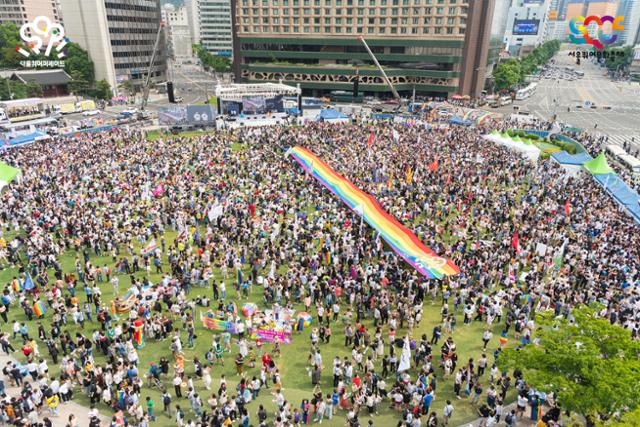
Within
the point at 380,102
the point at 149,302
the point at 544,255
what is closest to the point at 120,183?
the point at 149,302

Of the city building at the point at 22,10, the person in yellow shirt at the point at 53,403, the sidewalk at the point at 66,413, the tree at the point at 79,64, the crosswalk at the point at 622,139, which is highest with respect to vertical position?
the city building at the point at 22,10

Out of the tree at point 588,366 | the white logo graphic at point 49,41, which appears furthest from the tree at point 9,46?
the tree at point 588,366

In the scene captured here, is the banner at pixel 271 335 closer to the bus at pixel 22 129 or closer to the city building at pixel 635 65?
the bus at pixel 22 129

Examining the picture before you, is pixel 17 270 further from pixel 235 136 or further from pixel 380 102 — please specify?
pixel 380 102

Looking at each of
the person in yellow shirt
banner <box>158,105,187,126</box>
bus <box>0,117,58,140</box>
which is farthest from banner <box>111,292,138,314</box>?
banner <box>158,105,187,126</box>

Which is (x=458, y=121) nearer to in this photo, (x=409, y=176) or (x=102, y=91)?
(x=409, y=176)

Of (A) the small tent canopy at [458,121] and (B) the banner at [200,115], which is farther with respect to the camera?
(A) the small tent canopy at [458,121]
